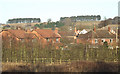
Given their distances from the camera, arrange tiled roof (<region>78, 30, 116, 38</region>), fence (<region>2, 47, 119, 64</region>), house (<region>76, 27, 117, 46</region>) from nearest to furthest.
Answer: fence (<region>2, 47, 119, 64</region>), house (<region>76, 27, 117, 46</region>), tiled roof (<region>78, 30, 116, 38</region>)

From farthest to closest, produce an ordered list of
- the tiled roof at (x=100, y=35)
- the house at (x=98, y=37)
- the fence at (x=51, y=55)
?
1. the tiled roof at (x=100, y=35)
2. the house at (x=98, y=37)
3. the fence at (x=51, y=55)

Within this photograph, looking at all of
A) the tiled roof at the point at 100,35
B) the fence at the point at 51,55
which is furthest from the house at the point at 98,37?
→ the fence at the point at 51,55

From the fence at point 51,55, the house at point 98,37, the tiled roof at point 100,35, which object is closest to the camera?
the fence at point 51,55

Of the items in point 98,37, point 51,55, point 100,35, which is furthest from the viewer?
point 100,35

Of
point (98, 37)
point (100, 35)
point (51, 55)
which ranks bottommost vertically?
point (51, 55)

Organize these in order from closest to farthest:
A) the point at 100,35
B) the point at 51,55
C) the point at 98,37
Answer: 1. the point at 51,55
2. the point at 98,37
3. the point at 100,35

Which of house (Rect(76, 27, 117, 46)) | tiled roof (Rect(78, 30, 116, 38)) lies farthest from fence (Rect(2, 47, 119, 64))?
tiled roof (Rect(78, 30, 116, 38))

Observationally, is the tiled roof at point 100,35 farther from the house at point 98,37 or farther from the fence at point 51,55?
the fence at point 51,55

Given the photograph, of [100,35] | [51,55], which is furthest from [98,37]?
[51,55]

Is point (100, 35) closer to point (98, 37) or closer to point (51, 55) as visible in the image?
point (98, 37)

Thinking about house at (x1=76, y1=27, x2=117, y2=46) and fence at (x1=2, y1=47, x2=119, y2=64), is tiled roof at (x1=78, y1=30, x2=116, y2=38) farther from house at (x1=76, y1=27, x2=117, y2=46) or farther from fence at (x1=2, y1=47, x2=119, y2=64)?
fence at (x1=2, y1=47, x2=119, y2=64)

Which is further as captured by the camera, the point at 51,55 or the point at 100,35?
the point at 100,35

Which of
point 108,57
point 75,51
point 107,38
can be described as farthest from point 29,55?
point 107,38

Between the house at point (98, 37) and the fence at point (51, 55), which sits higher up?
the house at point (98, 37)
